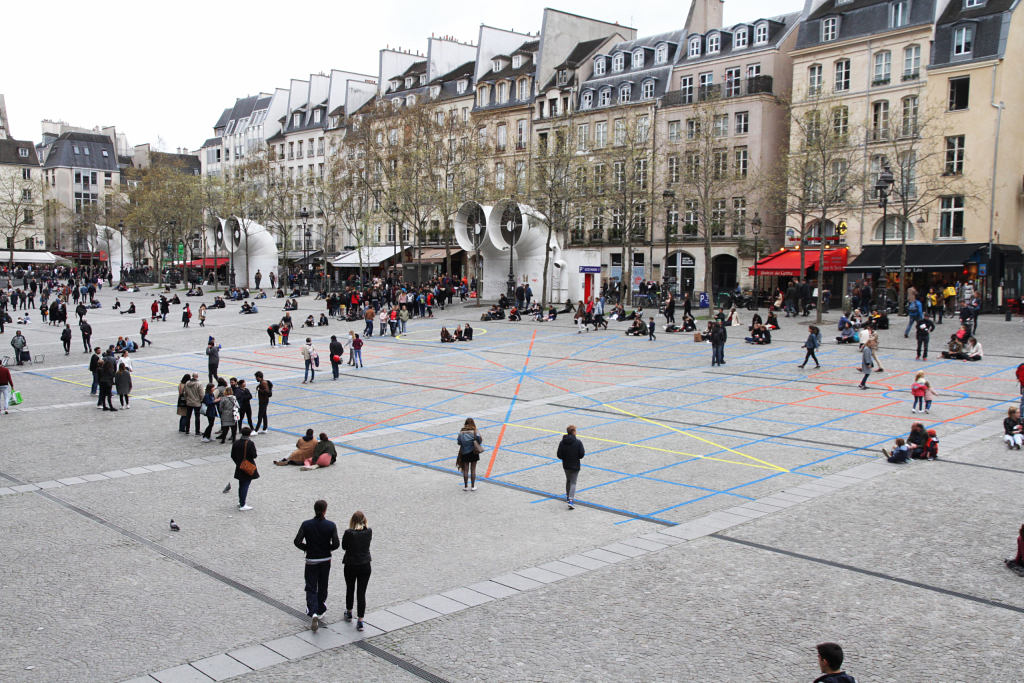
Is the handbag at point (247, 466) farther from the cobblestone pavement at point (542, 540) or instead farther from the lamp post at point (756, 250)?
the lamp post at point (756, 250)

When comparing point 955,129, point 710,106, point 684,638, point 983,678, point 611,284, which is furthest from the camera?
point 611,284

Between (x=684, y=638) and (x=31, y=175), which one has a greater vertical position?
(x=31, y=175)

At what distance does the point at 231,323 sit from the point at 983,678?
46519mm

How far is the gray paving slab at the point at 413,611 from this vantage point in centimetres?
1009

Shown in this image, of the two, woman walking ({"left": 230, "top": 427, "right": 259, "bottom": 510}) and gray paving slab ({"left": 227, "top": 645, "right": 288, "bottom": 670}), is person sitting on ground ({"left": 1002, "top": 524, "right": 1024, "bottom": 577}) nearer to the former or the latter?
gray paving slab ({"left": 227, "top": 645, "right": 288, "bottom": 670})

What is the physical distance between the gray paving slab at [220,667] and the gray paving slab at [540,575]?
3945mm

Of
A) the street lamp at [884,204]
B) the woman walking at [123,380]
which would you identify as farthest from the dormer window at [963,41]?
the woman walking at [123,380]

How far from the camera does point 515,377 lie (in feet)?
97.2

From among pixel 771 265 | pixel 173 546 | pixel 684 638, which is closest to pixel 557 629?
pixel 684 638

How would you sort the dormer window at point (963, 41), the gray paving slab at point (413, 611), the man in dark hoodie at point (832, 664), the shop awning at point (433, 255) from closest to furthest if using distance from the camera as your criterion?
the man in dark hoodie at point (832, 664) → the gray paving slab at point (413, 611) → the dormer window at point (963, 41) → the shop awning at point (433, 255)

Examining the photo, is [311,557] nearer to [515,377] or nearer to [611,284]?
[515,377]

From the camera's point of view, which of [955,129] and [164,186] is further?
[164,186]

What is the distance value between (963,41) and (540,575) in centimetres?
4514

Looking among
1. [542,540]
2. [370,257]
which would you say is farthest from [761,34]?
[542,540]
